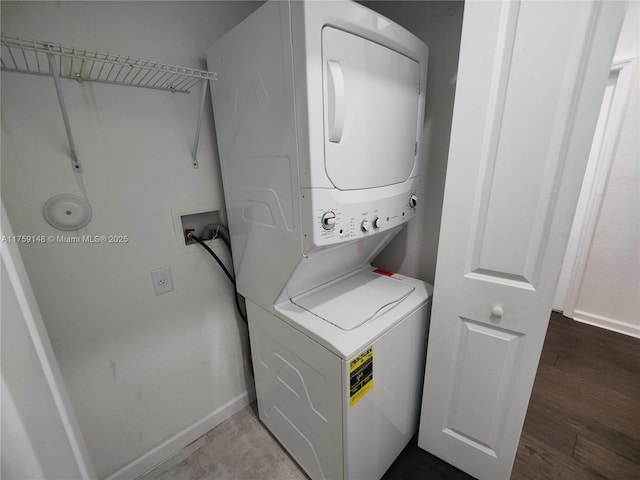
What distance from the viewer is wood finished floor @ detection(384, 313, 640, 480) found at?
147 cm

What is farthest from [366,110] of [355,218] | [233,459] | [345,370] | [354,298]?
[233,459]

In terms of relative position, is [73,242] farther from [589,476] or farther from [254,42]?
[589,476]

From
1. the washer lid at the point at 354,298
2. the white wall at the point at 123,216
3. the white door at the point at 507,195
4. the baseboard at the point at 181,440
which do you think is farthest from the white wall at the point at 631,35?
the baseboard at the point at 181,440

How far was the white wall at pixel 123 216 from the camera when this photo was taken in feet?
3.35

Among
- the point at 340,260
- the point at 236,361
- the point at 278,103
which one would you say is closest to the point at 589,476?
the point at 340,260

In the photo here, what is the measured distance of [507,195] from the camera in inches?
41.4

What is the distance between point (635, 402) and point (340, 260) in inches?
90.9

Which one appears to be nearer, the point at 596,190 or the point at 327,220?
the point at 327,220

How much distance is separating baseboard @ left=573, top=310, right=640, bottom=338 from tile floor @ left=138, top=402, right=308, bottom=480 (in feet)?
10.2

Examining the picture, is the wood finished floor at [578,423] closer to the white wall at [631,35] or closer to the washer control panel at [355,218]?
the washer control panel at [355,218]

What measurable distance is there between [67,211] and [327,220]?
1068 mm

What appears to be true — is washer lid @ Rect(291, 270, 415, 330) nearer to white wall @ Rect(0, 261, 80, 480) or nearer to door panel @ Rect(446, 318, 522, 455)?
door panel @ Rect(446, 318, 522, 455)

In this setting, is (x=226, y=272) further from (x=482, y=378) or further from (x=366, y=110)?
(x=482, y=378)

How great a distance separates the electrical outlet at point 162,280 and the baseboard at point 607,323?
12.4ft
